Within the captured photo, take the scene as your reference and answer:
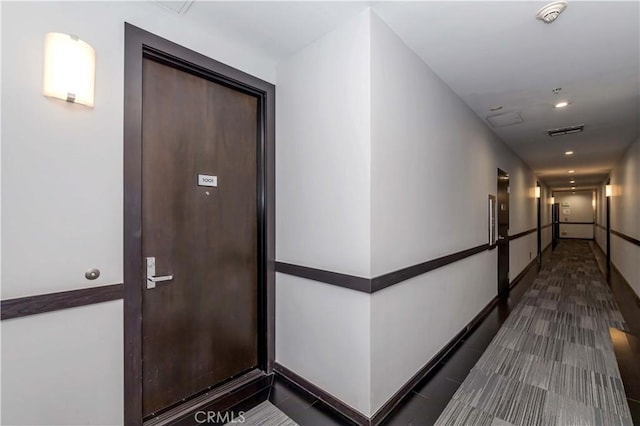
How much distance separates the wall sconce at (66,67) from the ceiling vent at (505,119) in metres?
4.19

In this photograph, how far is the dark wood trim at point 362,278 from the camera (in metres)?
1.84

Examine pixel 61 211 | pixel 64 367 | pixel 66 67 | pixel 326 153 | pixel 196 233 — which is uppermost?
pixel 66 67

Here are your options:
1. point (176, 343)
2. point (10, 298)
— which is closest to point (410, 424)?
point (176, 343)

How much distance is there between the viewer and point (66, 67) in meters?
1.35

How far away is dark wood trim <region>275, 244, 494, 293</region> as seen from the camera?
184cm

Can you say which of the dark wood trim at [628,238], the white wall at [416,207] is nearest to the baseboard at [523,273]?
the dark wood trim at [628,238]

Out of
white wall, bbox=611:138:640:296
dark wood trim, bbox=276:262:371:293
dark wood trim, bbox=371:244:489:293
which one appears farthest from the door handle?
white wall, bbox=611:138:640:296

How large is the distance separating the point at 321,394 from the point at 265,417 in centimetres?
42

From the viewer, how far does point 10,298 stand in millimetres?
1304

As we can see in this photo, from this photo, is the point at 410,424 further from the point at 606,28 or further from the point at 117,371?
the point at 606,28

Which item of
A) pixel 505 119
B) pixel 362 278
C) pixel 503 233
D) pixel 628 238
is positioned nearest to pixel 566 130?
pixel 505 119

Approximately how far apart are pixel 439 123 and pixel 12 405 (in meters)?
3.43

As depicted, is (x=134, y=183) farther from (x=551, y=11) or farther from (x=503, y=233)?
(x=503, y=233)

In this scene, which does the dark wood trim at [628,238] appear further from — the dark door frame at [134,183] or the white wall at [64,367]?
the white wall at [64,367]
